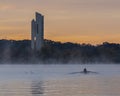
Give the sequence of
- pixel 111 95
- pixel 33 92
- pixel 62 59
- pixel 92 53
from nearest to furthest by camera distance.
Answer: pixel 111 95, pixel 33 92, pixel 92 53, pixel 62 59

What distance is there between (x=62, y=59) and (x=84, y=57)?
7.58 meters

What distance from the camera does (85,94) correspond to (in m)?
48.1

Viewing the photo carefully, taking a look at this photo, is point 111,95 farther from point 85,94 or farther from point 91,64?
point 91,64

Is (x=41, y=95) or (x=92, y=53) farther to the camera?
(x=92, y=53)

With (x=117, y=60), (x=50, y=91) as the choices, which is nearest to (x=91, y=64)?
(x=117, y=60)

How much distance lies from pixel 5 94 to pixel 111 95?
800 centimetres

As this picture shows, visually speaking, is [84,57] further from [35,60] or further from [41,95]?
[41,95]

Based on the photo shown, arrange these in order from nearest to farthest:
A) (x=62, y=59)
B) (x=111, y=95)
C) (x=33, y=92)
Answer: (x=111, y=95) < (x=33, y=92) < (x=62, y=59)

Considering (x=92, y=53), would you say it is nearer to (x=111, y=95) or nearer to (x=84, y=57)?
(x=84, y=57)

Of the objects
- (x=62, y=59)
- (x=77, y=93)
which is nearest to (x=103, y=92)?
(x=77, y=93)

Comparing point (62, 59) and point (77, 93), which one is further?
point (62, 59)

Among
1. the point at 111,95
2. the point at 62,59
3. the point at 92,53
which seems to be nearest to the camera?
the point at 111,95

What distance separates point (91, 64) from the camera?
6575 inches

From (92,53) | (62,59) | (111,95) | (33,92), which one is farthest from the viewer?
(62,59)
